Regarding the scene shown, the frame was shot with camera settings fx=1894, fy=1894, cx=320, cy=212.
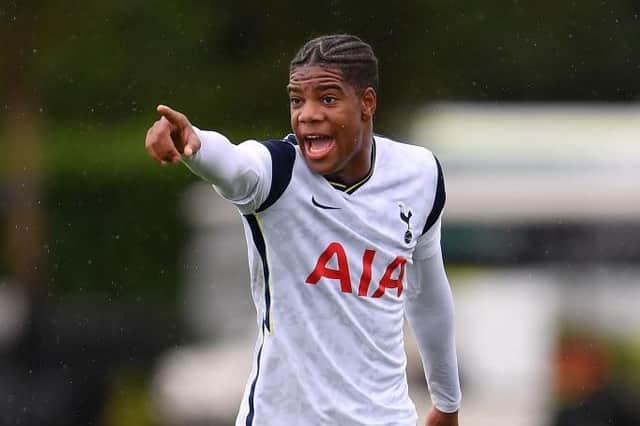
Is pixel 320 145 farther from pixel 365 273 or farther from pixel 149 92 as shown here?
pixel 149 92

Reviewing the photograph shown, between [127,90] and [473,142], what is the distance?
11.8 feet

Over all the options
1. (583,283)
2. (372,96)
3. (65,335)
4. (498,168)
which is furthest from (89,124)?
(372,96)

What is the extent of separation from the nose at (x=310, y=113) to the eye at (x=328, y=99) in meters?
0.03

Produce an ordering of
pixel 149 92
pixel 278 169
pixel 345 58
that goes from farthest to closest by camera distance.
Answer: pixel 149 92 → pixel 345 58 → pixel 278 169

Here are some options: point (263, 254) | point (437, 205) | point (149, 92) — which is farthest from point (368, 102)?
point (149, 92)

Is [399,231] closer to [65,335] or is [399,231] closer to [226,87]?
[65,335]

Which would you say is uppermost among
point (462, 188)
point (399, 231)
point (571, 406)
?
point (399, 231)

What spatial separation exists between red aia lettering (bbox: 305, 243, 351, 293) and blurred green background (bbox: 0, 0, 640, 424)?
386 inches

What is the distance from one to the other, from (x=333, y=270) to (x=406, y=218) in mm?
290

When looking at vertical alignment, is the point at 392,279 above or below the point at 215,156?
below

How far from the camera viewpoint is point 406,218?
16.3 feet

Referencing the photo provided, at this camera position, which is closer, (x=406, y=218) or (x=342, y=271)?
(x=342, y=271)

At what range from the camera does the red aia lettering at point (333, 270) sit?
479 cm

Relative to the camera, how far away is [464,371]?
13.5 m
